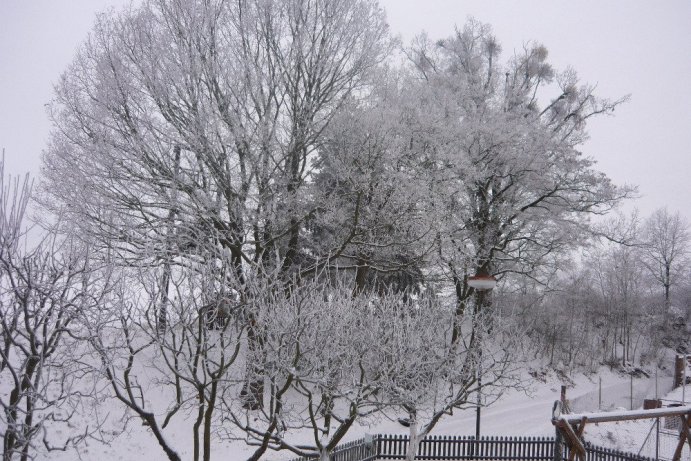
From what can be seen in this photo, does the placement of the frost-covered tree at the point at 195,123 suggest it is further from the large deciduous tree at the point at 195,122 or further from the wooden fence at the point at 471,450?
the wooden fence at the point at 471,450

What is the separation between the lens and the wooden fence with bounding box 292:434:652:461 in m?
16.2

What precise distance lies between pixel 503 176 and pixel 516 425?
410 inches

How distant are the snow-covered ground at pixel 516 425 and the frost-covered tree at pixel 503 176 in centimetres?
533

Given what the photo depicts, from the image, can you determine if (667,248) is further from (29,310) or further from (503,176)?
(29,310)

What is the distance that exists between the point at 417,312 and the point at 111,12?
1262 centimetres

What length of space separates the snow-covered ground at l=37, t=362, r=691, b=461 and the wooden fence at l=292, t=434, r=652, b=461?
94 cm

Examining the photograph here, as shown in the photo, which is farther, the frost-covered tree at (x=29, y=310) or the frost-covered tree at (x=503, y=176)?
the frost-covered tree at (x=503, y=176)

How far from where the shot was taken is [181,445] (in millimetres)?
15008

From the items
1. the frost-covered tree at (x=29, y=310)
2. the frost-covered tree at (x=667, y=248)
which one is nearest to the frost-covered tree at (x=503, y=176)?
the frost-covered tree at (x=29, y=310)

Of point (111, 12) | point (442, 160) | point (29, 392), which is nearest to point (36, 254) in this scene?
point (29, 392)

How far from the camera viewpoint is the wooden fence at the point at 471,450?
16172mm

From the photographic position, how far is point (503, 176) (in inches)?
925

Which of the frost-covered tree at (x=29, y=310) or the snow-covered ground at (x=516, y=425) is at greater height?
the frost-covered tree at (x=29, y=310)

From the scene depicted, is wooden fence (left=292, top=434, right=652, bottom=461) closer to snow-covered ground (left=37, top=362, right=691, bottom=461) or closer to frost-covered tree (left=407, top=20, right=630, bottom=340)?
snow-covered ground (left=37, top=362, right=691, bottom=461)
